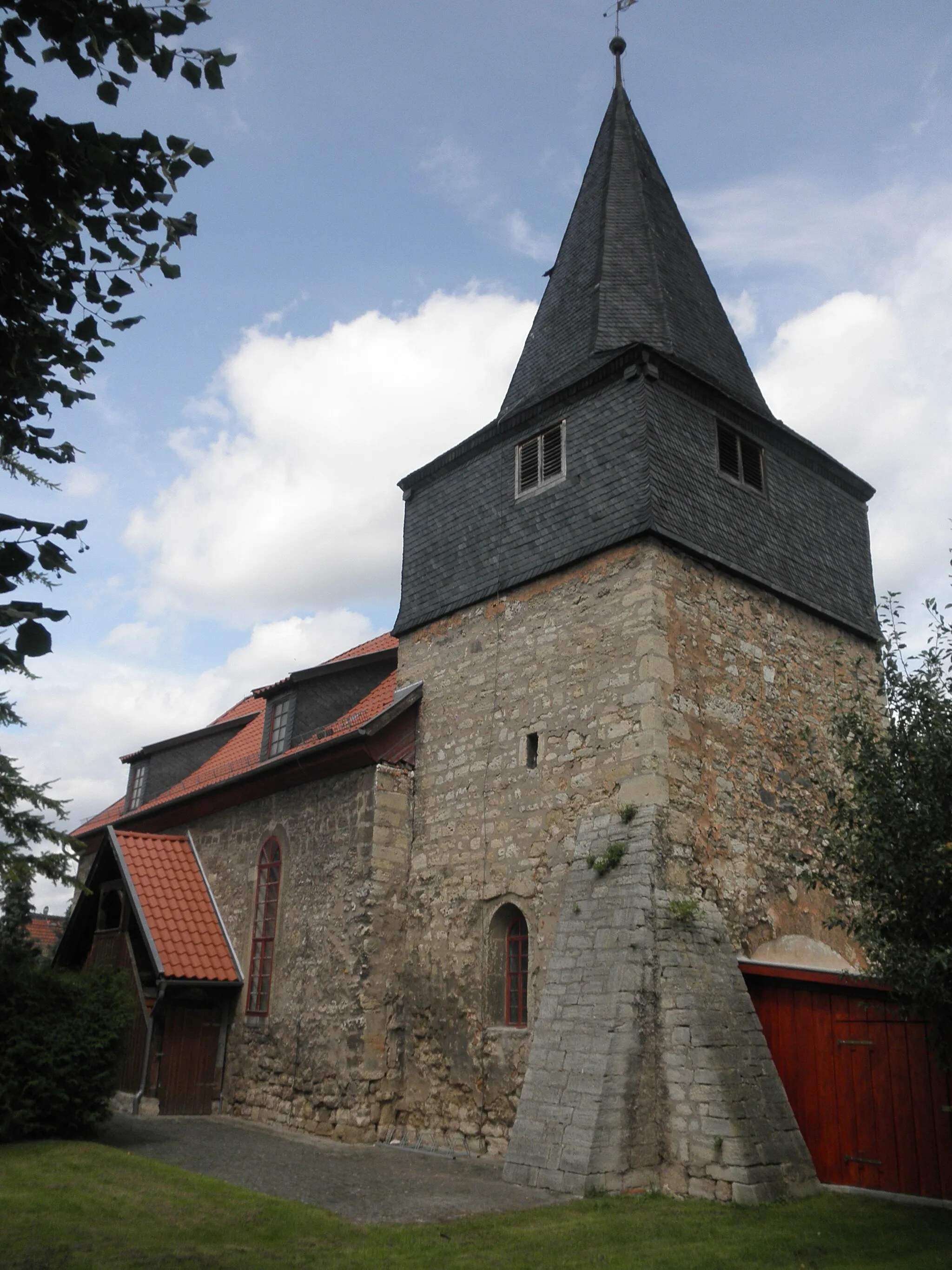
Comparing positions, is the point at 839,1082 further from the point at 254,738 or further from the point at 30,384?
the point at 254,738

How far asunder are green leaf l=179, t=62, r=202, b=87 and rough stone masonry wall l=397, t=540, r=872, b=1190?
774cm

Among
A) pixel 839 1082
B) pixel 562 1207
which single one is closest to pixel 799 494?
pixel 839 1082

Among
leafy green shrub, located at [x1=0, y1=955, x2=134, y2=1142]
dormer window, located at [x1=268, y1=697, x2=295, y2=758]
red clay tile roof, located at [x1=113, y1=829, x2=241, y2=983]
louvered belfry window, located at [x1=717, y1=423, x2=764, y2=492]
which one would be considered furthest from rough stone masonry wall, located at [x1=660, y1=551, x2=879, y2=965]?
red clay tile roof, located at [x1=113, y1=829, x2=241, y2=983]

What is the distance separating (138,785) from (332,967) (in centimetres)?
972

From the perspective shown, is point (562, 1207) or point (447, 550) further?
point (447, 550)

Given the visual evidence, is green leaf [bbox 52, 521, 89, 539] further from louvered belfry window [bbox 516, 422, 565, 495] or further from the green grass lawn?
louvered belfry window [bbox 516, 422, 565, 495]

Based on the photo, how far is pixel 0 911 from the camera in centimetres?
2386

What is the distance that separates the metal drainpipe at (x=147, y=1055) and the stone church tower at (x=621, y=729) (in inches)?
146

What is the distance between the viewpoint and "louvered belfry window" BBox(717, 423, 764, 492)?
13.4 metres

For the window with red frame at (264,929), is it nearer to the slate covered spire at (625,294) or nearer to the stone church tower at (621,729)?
the stone church tower at (621,729)

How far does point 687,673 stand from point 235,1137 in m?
7.60

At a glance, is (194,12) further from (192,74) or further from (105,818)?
(105,818)

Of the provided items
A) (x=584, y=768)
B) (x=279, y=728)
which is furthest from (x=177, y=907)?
(x=584, y=768)

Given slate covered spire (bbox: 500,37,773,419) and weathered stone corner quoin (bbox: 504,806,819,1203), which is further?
slate covered spire (bbox: 500,37,773,419)
